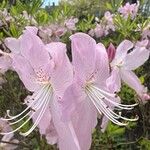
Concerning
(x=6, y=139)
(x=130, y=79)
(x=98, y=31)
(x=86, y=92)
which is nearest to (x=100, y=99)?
(x=86, y=92)

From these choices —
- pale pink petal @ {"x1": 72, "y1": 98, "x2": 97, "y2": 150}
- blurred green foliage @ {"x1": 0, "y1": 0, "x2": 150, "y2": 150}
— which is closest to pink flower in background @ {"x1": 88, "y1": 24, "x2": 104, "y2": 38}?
blurred green foliage @ {"x1": 0, "y1": 0, "x2": 150, "y2": 150}

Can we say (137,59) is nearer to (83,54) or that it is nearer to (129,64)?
(129,64)

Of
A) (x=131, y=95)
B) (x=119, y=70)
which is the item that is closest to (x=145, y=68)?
(x=131, y=95)

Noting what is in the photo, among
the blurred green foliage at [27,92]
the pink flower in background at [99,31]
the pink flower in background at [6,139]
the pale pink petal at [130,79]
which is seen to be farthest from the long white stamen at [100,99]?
the pink flower in background at [99,31]

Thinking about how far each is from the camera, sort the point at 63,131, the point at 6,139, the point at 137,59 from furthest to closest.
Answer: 1. the point at 6,139
2. the point at 137,59
3. the point at 63,131

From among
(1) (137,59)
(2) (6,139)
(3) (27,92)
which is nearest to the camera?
(1) (137,59)

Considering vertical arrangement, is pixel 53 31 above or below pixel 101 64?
below

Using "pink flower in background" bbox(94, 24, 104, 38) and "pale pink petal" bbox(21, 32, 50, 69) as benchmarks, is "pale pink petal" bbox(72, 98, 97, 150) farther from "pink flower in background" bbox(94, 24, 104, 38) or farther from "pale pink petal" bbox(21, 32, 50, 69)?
"pink flower in background" bbox(94, 24, 104, 38)

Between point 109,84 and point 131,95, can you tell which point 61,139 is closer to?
point 109,84
